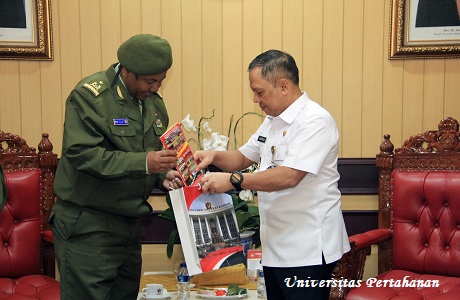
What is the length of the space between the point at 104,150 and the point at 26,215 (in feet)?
4.19

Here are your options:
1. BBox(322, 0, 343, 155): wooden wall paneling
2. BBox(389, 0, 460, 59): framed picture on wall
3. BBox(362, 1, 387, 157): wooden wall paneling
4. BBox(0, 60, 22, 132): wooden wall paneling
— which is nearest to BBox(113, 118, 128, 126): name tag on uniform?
BBox(0, 60, 22, 132): wooden wall paneling

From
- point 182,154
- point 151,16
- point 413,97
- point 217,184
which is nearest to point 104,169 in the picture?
point 182,154

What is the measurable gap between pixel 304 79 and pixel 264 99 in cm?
138

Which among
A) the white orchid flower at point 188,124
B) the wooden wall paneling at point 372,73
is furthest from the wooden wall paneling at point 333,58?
the white orchid flower at point 188,124

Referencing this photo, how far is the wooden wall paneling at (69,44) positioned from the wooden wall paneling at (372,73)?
1.82 metres

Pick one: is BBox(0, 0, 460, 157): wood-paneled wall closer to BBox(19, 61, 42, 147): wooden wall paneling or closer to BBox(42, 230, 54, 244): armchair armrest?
BBox(19, 61, 42, 147): wooden wall paneling

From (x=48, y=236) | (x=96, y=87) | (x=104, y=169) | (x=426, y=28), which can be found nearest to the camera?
(x=104, y=169)

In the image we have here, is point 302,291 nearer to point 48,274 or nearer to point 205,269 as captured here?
point 205,269

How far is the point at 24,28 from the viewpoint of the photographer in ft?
11.9

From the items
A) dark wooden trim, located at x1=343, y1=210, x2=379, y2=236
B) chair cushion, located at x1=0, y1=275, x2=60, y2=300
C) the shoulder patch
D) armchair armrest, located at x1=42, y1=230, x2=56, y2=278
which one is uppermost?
the shoulder patch

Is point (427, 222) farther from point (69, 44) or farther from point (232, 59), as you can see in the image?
point (69, 44)

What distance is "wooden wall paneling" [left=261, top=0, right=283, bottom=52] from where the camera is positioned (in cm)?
371

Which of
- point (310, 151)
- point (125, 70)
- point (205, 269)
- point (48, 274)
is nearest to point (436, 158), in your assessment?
point (310, 151)

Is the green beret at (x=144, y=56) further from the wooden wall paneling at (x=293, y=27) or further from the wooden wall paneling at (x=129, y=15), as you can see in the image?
the wooden wall paneling at (x=293, y=27)
